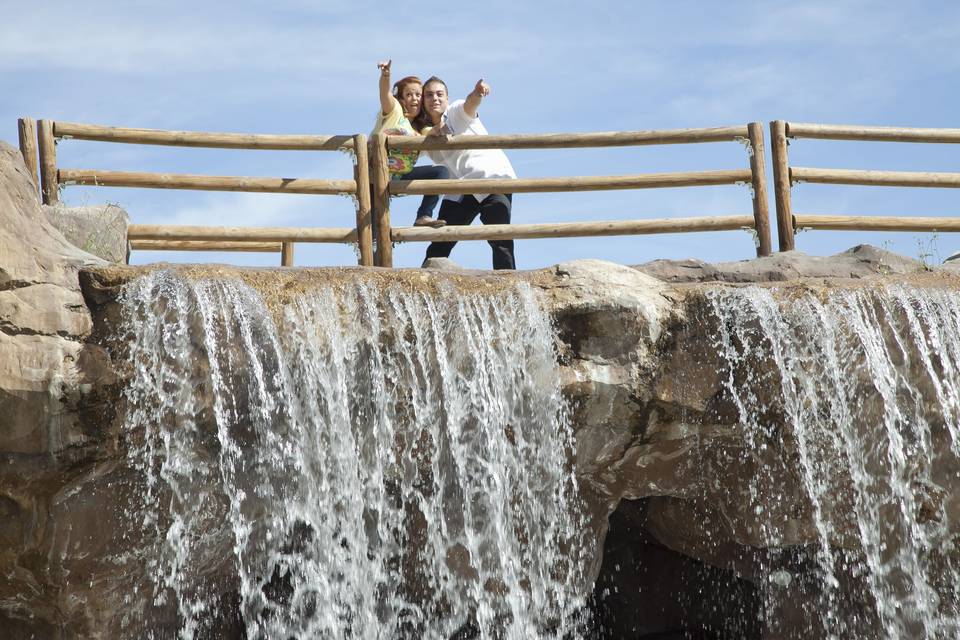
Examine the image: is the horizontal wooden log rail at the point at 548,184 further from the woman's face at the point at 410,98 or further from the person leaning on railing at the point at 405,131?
the woman's face at the point at 410,98

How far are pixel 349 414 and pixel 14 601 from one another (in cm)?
205

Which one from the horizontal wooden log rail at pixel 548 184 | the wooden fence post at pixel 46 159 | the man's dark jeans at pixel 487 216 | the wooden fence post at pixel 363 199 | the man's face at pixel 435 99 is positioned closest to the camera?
the wooden fence post at pixel 46 159

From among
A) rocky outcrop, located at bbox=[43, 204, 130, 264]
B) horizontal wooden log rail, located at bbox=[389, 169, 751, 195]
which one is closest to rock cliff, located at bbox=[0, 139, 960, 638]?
horizontal wooden log rail, located at bbox=[389, 169, 751, 195]

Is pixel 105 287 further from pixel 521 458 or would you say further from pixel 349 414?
pixel 521 458

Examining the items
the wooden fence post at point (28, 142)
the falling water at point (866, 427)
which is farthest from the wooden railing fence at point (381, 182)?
the falling water at point (866, 427)

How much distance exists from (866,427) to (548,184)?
3.03 metres

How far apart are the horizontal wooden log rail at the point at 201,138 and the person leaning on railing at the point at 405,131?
366 mm

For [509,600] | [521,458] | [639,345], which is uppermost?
[639,345]

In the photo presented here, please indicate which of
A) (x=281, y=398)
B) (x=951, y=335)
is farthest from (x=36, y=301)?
(x=951, y=335)

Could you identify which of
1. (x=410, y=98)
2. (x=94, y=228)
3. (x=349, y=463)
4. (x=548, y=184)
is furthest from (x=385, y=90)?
(x=349, y=463)

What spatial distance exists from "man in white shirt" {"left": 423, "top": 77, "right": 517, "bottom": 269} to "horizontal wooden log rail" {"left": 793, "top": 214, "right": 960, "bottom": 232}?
2.29 m

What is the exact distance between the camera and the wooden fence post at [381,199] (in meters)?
9.01

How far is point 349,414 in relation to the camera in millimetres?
6922

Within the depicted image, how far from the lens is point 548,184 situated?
364 inches
